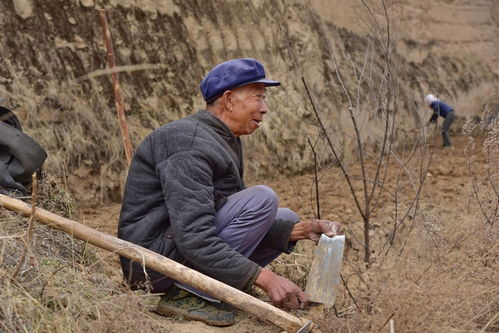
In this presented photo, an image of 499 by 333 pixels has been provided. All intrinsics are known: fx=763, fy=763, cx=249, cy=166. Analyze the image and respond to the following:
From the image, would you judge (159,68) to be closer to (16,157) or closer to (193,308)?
(16,157)

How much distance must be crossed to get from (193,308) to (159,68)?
472 cm

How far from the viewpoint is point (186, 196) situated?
2885mm

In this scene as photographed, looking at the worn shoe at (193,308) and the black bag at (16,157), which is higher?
the black bag at (16,157)

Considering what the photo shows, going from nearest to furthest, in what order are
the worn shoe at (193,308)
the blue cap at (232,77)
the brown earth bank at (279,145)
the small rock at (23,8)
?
1. the brown earth bank at (279,145)
2. the worn shoe at (193,308)
3. the blue cap at (232,77)
4. the small rock at (23,8)

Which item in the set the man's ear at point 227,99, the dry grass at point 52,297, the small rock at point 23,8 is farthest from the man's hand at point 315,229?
the small rock at point 23,8

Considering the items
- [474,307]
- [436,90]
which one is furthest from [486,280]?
[436,90]

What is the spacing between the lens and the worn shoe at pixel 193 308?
3.01 meters

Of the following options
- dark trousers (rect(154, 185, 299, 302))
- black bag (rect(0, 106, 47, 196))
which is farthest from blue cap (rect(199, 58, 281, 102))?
black bag (rect(0, 106, 47, 196))

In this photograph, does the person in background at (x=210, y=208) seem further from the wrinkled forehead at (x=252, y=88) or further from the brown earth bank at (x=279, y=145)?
the brown earth bank at (x=279, y=145)

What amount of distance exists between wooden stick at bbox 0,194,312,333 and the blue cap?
2.65 ft

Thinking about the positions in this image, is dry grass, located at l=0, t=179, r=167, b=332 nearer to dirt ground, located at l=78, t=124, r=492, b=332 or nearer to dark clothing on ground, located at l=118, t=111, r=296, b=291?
dark clothing on ground, located at l=118, t=111, r=296, b=291

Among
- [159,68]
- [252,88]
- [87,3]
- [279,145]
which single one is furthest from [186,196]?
[279,145]

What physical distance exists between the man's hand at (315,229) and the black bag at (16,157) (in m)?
1.14

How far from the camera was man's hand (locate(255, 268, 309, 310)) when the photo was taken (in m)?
2.89
